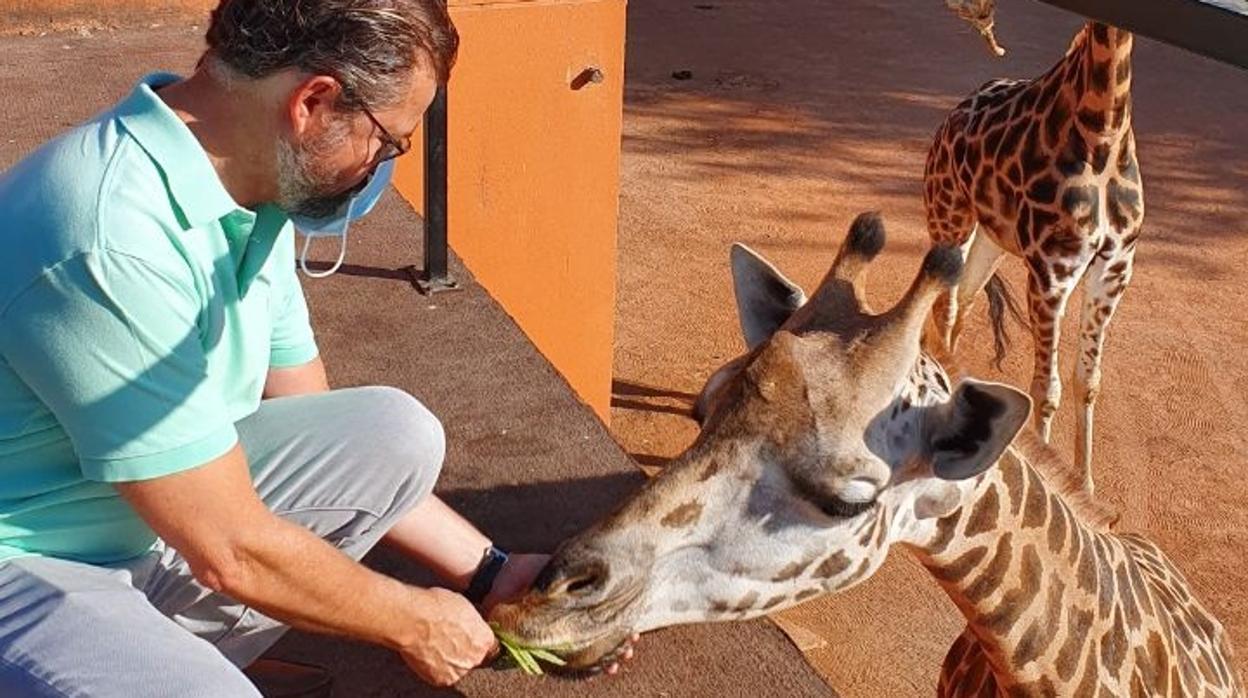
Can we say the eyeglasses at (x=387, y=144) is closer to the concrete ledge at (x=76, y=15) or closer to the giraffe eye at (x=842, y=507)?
the giraffe eye at (x=842, y=507)

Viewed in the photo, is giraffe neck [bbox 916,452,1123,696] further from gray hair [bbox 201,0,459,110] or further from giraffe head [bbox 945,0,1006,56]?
giraffe head [bbox 945,0,1006,56]

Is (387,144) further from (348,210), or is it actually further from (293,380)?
(293,380)

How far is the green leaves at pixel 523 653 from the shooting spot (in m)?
2.72

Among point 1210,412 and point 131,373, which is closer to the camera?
point 131,373

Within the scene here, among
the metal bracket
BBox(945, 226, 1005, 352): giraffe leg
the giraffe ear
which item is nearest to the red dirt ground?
BBox(945, 226, 1005, 352): giraffe leg

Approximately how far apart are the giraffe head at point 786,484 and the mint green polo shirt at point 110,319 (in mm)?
713

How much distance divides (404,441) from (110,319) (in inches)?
32.5

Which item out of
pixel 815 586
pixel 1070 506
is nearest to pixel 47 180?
pixel 815 586

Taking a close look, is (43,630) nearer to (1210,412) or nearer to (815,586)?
(815,586)

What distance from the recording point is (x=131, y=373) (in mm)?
2406

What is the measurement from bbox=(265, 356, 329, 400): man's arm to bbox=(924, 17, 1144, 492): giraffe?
356 centimetres

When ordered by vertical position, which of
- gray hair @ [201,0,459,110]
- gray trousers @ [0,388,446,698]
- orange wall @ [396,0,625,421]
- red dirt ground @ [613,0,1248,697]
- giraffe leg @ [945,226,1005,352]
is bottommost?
red dirt ground @ [613,0,1248,697]

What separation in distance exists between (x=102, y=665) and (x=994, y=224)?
5025 millimetres

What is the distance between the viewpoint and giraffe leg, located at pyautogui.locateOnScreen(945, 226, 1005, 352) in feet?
23.5
